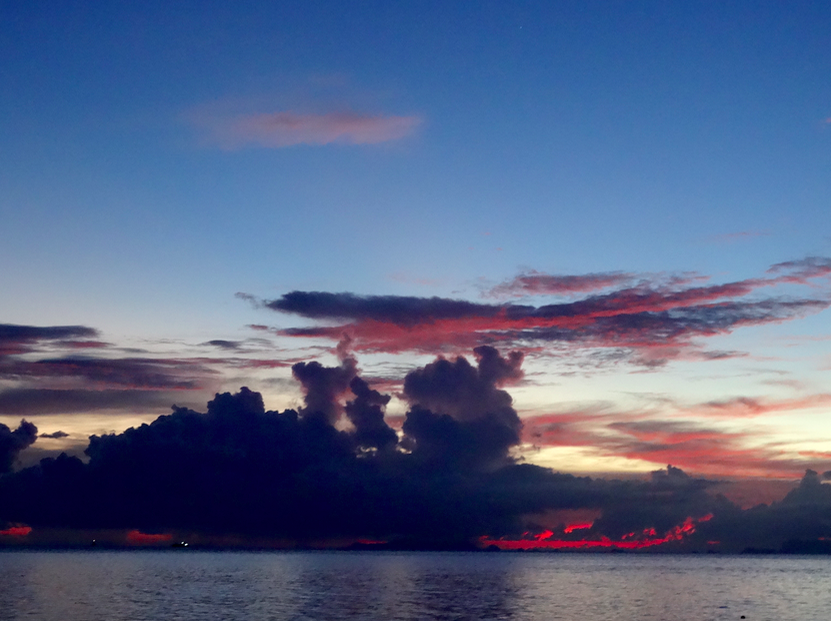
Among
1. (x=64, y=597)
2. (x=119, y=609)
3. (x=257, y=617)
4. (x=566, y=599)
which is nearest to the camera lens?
(x=257, y=617)

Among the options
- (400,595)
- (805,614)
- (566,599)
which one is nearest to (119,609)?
(400,595)

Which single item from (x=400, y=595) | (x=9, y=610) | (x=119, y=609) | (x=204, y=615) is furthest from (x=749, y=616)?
(x=9, y=610)

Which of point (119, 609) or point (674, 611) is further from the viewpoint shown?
point (674, 611)

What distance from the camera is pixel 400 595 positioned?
174m

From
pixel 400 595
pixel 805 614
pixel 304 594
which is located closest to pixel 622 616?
pixel 805 614

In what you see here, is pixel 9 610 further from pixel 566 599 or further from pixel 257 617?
pixel 566 599

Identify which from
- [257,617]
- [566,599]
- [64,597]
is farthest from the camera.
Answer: [566,599]

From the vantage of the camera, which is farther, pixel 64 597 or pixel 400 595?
pixel 400 595

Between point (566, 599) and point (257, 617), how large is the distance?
3180 inches

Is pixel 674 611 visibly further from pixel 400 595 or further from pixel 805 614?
pixel 400 595

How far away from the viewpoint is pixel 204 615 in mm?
119750

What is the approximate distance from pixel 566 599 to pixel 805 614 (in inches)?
1915

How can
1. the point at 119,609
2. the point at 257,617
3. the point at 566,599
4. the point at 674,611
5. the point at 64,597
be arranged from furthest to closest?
the point at 566,599 → the point at 64,597 → the point at 674,611 → the point at 119,609 → the point at 257,617

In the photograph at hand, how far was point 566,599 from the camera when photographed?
173 m
